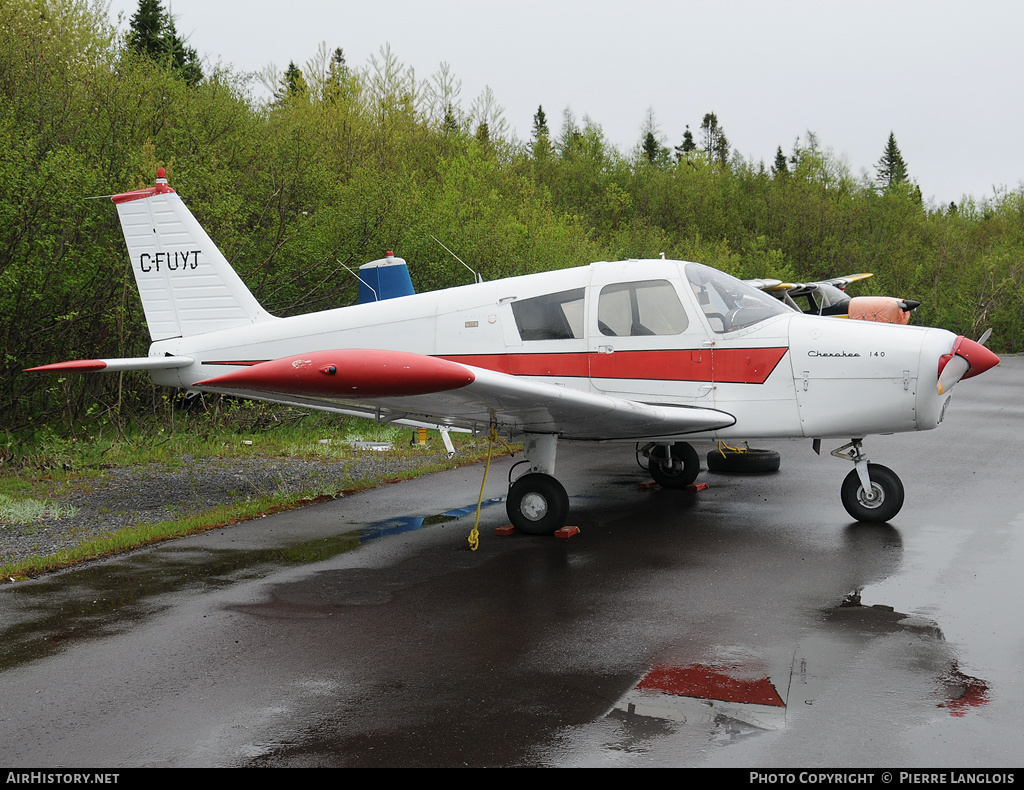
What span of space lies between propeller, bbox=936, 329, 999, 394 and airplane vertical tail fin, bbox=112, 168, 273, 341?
619cm

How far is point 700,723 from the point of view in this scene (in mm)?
3521

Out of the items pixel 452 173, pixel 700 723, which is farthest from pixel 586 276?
pixel 452 173

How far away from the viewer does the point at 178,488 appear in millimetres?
9359

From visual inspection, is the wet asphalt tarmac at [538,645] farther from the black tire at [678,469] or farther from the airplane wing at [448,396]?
the black tire at [678,469]

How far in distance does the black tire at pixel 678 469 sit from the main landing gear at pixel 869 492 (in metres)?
1.93

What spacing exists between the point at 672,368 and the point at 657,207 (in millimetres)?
42953

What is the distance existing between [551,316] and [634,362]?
33.0 inches

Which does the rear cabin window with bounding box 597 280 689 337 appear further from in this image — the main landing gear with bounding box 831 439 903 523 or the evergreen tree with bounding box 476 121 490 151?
the evergreen tree with bounding box 476 121 490 151

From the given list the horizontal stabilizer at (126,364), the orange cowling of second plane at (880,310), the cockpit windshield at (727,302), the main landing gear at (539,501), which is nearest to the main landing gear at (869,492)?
the cockpit windshield at (727,302)

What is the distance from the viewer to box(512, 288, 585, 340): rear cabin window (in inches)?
303

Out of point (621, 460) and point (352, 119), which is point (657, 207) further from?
point (621, 460)

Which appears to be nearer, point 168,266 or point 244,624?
point 244,624

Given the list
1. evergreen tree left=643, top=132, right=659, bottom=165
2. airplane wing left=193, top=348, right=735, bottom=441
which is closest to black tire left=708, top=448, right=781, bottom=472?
airplane wing left=193, top=348, right=735, bottom=441
